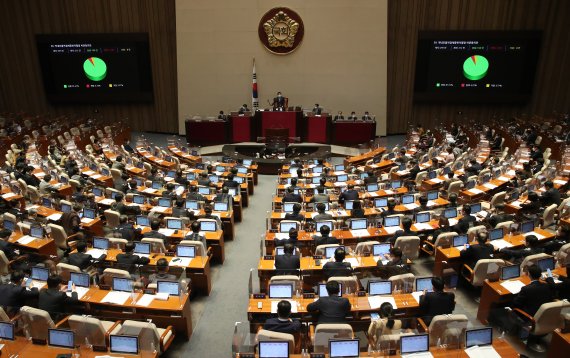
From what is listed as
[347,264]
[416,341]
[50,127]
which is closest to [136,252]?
[347,264]

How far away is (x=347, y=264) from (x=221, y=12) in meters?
17.6

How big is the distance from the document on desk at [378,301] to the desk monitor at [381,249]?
1424mm

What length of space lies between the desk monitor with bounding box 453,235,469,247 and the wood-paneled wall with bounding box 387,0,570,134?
1526 cm

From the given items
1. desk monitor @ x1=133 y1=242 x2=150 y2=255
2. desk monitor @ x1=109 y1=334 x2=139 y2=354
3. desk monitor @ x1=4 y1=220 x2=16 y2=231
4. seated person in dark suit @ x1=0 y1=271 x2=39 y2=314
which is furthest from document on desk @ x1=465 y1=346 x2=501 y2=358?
desk monitor @ x1=4 y1=220 x2=16 y2=231

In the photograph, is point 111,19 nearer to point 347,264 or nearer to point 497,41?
point 497,41

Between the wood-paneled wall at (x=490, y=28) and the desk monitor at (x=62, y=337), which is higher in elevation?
the wood-paneled wall at (x=490, y=28)

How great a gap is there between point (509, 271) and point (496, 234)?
5.32 feet

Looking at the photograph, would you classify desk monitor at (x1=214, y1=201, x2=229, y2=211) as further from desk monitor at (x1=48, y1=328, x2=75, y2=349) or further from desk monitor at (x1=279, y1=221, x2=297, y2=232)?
desk monitor at (x1=48, y1=328, x2=75, y2=349)

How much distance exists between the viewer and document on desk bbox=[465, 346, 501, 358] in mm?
5582

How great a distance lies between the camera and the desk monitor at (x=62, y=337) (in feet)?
19.2

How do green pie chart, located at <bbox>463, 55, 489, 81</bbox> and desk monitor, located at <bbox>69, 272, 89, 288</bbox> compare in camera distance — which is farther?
green pie chart, located at <bbox>463, 55, 489, 81</bbox>

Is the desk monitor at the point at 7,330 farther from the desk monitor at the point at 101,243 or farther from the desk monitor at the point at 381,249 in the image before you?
the desk monitor at the point at 381,249

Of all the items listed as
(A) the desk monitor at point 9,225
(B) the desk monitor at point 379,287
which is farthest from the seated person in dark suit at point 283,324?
(A) the desk monitor at point 9,225

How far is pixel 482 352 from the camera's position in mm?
5648
